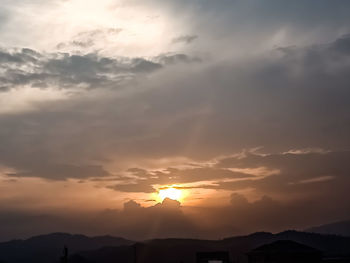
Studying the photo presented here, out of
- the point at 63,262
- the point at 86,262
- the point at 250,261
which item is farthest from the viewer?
the point at 86,262

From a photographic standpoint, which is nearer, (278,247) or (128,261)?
(278,247)

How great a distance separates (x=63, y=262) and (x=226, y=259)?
27828 millimetres

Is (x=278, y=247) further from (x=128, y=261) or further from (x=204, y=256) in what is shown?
(x=128, y=261)

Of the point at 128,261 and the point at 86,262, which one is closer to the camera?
the point at 86,262

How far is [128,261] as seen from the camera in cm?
19550

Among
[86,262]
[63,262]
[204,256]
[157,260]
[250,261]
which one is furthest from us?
[157,260]

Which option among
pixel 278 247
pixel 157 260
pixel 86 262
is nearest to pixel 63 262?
pixel 278 247

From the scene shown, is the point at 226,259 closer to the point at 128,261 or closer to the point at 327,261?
the point at 327,261

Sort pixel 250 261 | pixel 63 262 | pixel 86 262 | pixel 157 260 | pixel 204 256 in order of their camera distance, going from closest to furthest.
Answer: pixel 63 262 < pixel 250 261 < pixel 204 256 < pixel 86 262 < pixel 157 260

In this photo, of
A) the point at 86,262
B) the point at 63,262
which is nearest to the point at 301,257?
the point at 63,262

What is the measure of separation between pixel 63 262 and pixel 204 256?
24187mm

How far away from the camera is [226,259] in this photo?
86.8 m

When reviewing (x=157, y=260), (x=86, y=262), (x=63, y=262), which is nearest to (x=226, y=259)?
(x=63, y=262)

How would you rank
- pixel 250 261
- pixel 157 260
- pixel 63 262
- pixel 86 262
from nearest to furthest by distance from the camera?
pixel 63 262
pixel 250 261
pixel 86 262
pixel 157 260
